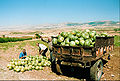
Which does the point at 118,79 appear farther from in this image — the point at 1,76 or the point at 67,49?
the point at 1,76

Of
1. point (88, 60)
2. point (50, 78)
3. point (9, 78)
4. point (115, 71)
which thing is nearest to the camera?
point (88, 60)

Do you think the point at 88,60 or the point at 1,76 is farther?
the point at 1,76

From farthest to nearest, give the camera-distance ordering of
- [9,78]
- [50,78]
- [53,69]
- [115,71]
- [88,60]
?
[53,69] < [115,71] < [50,78] < [9,78] < [88,60]

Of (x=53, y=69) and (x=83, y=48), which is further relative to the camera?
(x=53, y=69)

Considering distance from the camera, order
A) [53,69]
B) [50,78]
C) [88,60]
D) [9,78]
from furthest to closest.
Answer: [53,69] → [50,78] → [9,78] → [88,60]

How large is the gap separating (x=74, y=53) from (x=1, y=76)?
4268mm

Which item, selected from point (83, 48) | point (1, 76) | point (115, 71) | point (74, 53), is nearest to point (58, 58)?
point (74, 53)

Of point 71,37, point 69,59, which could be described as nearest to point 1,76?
point 69,59

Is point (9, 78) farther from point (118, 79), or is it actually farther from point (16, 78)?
point (118, 79)

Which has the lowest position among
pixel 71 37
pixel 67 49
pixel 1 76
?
pixel 1 76

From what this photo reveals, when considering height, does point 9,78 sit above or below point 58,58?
below

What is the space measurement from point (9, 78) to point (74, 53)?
12.4ft

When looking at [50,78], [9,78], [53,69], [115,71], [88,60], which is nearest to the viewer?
Answer: [88,60]

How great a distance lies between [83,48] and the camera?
6.23 metres
